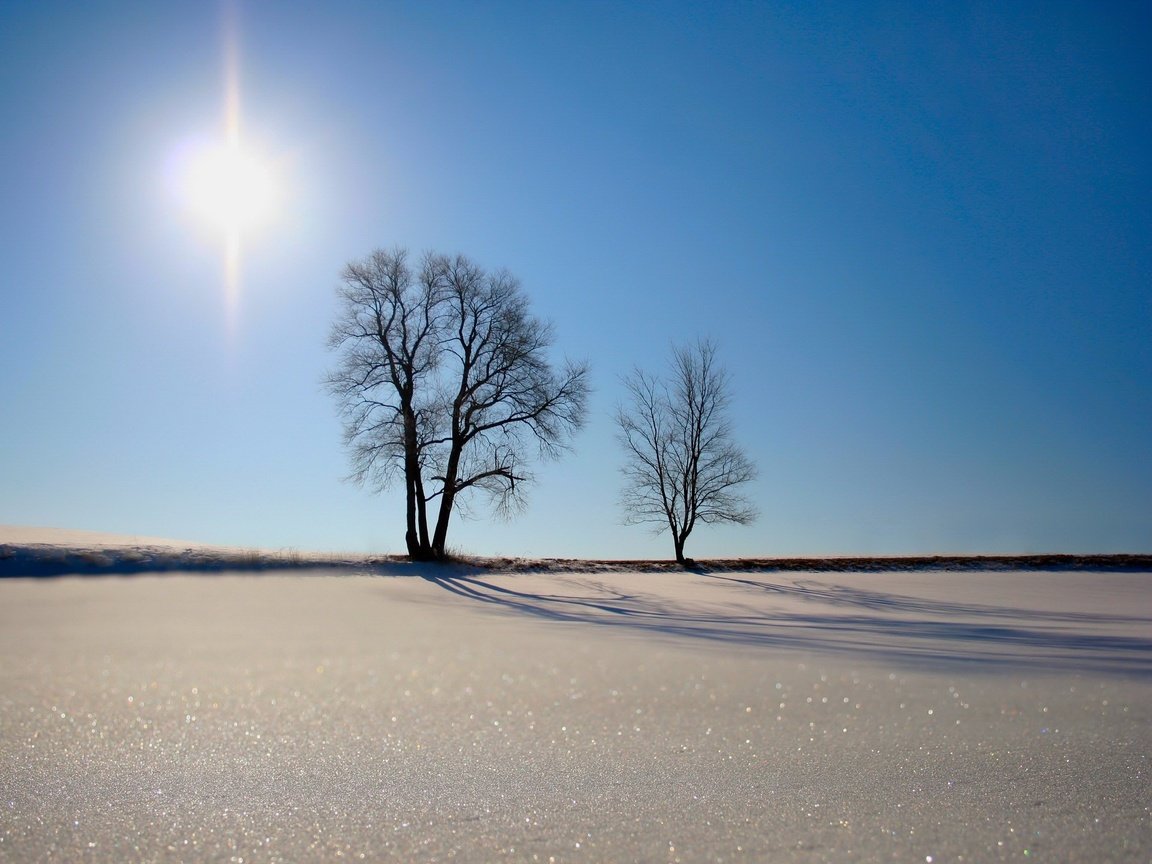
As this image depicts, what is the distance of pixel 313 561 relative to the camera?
11156 millimetres

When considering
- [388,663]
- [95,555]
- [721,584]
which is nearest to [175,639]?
[388,663]

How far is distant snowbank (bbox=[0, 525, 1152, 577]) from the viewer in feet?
29.9

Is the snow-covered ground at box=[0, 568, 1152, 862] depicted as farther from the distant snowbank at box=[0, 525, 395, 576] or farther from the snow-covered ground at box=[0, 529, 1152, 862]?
the distant snowbank at box=[0, 525, 395, 576]

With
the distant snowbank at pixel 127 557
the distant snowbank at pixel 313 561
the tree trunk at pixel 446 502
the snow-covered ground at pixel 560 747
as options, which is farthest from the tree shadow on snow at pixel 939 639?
the tree trunk at pixel 446 502

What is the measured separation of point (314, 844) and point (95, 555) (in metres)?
10.4

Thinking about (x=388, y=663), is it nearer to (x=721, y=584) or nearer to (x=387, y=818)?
(x=387, y=818)

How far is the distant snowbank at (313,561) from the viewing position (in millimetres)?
9125

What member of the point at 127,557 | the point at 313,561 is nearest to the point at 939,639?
the point at 313,561

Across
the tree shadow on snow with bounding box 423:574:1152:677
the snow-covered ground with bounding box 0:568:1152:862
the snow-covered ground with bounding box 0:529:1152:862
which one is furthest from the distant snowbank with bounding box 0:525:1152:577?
the snow-covered ground with bounding box 0:568:1152:862

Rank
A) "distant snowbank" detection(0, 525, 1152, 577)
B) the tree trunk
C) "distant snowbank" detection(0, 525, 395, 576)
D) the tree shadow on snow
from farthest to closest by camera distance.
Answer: the tree trunk, "distant snowbank" detection(0, 525, 1152, 577), "distant snowbank" detection(0, 525, 395, 576), the tree shadow on snow

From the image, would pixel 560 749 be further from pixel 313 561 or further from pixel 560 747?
pixel 313 561

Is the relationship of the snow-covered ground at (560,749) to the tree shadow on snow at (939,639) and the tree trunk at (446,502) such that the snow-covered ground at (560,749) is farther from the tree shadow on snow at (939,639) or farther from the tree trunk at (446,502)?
the tree trunk at (446,502)

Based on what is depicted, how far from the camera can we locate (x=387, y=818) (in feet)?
3.74

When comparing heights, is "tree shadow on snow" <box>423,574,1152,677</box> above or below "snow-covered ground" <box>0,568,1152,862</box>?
below
